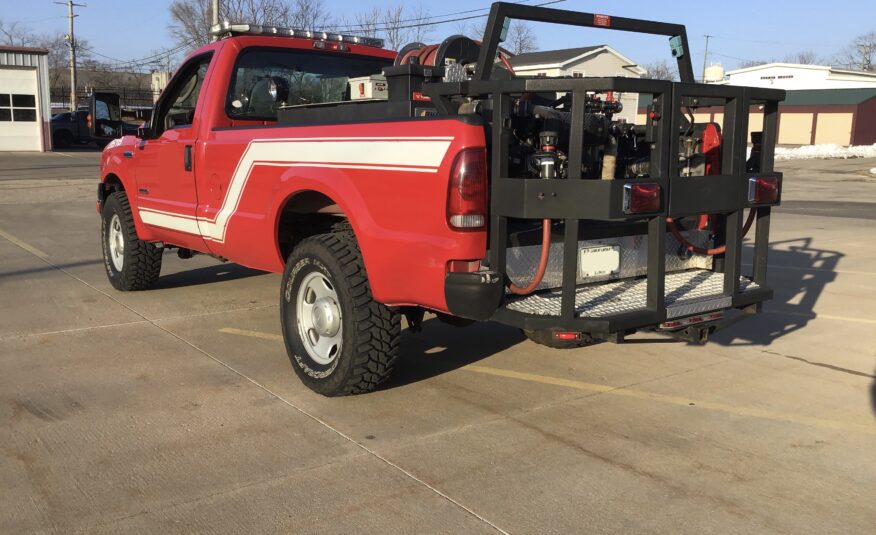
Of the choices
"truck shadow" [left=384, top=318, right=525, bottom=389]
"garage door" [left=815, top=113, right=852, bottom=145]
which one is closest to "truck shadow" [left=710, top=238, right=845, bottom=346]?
"truck shadow" [left=384, top=318, right=525, bottom=389]

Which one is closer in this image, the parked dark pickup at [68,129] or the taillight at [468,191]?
the taillight at [468,191]

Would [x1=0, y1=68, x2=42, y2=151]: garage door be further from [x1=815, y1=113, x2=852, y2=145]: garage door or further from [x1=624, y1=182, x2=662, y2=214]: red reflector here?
[x1=815, y1=113, x2=852, y2=145]: garage door

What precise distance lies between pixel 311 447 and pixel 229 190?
2200 millimetres

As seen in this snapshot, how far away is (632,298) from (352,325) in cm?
151

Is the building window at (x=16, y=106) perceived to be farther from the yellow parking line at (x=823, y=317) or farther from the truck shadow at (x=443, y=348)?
the yellow parking line at (x=823, y=317)

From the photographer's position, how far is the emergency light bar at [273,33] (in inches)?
239

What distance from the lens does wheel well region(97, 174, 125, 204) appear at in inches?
301

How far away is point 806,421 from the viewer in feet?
14.6

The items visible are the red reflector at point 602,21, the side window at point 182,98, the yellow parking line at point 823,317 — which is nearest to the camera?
the red reflector at point 602,21

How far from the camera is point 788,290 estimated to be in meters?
7.96

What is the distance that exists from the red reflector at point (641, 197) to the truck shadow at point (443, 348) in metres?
1.97

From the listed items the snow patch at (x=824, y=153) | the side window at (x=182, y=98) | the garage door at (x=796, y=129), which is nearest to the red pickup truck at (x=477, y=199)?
the side window at (x=182, y=98)

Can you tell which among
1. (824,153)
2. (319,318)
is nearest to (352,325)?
(319,318)

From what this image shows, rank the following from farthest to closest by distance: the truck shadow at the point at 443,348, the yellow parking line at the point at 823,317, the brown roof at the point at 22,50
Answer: the brown roof at the point at 22,50
the yellow parking line at the point at 823,317
the truck shadow at the point at 443,348
